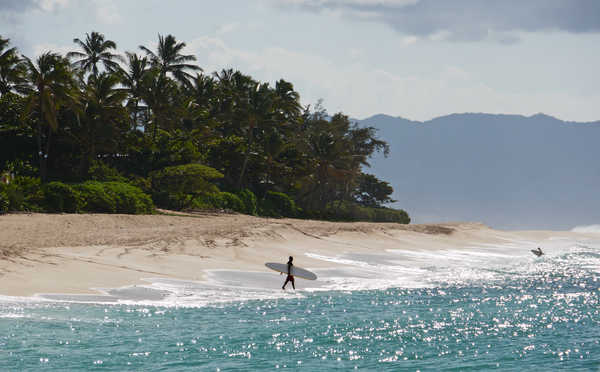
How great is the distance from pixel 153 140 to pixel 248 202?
9.09 m

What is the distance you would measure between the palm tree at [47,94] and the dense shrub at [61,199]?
619 centimetres

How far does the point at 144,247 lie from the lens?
23906 mm

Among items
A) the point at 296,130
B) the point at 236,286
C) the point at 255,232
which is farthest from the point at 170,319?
the point at 296,130

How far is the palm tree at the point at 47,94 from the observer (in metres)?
40.0

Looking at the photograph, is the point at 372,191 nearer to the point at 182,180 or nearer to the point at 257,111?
the point at 257,111

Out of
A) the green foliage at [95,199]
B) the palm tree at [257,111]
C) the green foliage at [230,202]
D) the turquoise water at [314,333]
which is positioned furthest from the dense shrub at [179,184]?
the turquoise water at [314,333]

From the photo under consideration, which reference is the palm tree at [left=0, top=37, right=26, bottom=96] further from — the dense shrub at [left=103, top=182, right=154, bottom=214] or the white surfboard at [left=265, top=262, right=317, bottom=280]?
the white surfboard at [left=265, top=262, right=317, bottom=280]

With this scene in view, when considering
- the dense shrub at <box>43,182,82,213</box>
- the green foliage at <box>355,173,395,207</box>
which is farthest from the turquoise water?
the green foliage at <box>355,173,395,207</box>

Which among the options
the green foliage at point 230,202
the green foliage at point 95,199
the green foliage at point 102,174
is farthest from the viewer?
the green foliage at point 230,202

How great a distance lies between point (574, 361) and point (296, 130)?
69031mm

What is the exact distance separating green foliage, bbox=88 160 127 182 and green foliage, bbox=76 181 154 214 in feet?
8.09

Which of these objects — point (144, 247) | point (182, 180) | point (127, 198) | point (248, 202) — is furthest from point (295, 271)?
point (248, 202)

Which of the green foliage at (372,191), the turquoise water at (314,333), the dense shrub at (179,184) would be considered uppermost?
the green foliage at (372,191)

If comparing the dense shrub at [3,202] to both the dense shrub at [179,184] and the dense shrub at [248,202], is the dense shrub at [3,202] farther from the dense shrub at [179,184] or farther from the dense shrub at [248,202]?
the dense shrub at [248,202]
